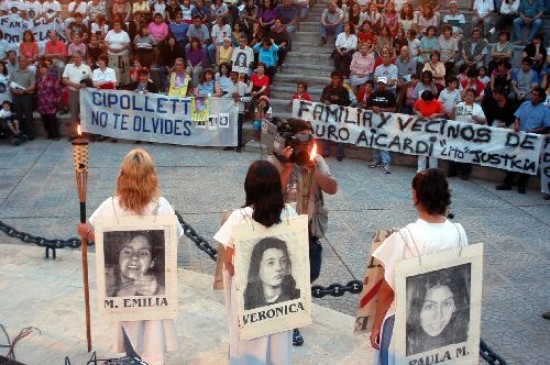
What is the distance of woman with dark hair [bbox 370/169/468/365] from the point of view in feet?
13.1

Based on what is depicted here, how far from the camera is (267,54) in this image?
1611cm

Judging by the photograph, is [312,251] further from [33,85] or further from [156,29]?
[156,29]

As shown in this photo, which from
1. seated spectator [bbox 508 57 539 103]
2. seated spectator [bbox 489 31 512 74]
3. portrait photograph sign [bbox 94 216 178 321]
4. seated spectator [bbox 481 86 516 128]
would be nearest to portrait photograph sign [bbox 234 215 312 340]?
portrait photograph sign [bbox 94 216 178 321]

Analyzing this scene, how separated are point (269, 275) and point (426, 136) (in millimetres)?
8915

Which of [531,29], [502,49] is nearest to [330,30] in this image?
[502,49]

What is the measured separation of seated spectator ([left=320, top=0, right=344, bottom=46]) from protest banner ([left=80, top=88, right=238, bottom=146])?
4.77 meters

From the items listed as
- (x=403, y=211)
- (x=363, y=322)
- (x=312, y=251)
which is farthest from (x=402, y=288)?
(x=403, y=211)

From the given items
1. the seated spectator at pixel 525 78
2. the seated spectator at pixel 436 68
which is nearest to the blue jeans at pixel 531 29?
the seated spectator at pixel 525 78

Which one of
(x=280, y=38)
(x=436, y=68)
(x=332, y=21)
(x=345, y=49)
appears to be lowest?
(x=436, y=68)

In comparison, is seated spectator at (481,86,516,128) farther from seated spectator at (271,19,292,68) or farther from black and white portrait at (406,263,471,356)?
black and white portrait at (406,263,471,356)

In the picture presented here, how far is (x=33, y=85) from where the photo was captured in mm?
14469

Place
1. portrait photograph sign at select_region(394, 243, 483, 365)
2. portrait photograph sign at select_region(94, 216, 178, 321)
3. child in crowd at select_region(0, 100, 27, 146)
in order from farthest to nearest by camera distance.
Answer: child in crowd at select_region(0, 100, 27, 146), portrait photograph sign at select_region(94, 216, 178, 321), portrait photograph sign at select_region(394, 243, 483, 365)

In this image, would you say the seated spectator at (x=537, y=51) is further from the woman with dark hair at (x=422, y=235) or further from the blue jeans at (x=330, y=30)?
the woman with dark hair at (x=422, y=235)

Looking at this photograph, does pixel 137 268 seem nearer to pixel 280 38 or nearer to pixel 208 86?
pixel 208 86
